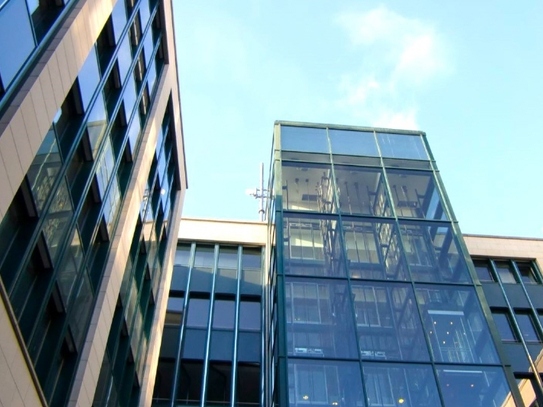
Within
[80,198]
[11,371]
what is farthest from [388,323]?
[11,371]

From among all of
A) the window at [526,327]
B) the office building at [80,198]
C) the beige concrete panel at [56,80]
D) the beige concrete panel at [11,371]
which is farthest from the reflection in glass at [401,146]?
the beige concrete panel at [11,371]

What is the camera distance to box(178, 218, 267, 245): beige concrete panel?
29688 millimetres

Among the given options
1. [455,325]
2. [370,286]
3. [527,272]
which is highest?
[527,272]

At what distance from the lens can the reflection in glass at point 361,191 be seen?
21406 millimetres

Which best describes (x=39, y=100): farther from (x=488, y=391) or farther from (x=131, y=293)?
(x=488, y=391)

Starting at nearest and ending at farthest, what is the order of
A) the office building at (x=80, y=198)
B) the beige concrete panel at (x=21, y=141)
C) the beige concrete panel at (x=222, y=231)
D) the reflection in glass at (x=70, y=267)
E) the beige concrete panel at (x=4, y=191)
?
the beige concrete panel at (x=4, y=191)
the beige concrete panel at (x=21, y=141)
the office building at (x=80, y=198)
the reflection in glass at (x=70, y=267)
the beige concrete panel at (x=222, y=231)

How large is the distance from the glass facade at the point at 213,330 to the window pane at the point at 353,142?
25.0 feet

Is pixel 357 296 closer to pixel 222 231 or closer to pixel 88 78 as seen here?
pixel 88 78

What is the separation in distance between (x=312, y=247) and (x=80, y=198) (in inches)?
309

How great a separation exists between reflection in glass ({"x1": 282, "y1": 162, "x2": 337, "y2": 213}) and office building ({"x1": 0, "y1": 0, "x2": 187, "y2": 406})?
16.2ft

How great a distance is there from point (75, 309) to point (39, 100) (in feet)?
17.6

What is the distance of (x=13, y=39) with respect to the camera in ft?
35.9

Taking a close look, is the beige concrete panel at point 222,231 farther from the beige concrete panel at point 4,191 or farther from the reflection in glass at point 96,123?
the beige concrete panel at point 4,191

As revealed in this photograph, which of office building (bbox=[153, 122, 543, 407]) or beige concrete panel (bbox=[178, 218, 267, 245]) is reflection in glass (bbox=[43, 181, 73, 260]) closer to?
office building (bbox=[153, 122, 543, 407])
